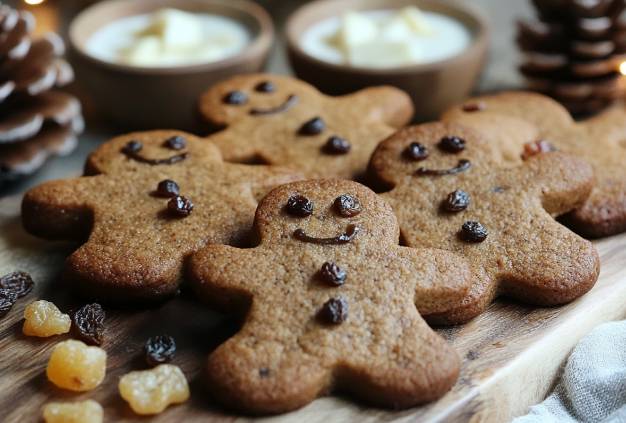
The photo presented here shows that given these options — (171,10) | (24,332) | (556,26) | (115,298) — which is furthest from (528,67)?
(24,332)

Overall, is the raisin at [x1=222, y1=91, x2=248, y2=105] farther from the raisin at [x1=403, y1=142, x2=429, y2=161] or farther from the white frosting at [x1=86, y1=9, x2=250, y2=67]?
the raisin at [x1=403, y1=142, x2=429, y2=161]

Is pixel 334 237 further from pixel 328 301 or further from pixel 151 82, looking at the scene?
pixel 151 82

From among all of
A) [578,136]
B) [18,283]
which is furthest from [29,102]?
[578,136]

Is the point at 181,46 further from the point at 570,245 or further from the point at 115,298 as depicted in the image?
the point at 570,245

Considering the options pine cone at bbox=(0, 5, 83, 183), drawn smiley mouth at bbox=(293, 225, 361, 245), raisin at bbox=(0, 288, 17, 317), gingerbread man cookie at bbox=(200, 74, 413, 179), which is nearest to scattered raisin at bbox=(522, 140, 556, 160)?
gingerbread man cookie at bbox=(200, 74, 413, 179)

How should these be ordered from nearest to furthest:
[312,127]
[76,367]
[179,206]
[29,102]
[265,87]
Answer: [76,367], [179,206], [312,127], [265,87], [29,102]
